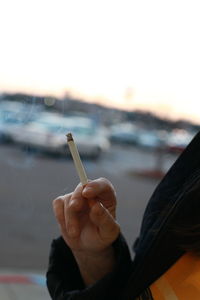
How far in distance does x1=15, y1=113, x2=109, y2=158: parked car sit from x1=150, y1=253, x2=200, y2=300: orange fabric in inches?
62.6

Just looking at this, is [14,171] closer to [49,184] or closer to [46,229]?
[49,184]

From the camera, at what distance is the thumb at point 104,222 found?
0.57 meters

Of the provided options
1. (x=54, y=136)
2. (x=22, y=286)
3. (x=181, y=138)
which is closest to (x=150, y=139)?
(x=181, y=138)

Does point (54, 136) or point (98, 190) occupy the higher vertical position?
point (98, 190)

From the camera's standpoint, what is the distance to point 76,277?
2.18ft

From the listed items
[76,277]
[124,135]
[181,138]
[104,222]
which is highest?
[104,222]

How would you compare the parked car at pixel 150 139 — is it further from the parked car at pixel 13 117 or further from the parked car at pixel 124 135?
the parked car at pixel 13 117

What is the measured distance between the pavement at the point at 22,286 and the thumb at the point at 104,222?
1.74 metres

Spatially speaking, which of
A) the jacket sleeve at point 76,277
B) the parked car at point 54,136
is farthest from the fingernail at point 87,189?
the parked car at point 54,136

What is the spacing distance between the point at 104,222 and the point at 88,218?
0.03 metres

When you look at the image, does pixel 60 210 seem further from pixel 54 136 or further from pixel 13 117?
pixel 54 136

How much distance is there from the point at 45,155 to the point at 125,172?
1209mm

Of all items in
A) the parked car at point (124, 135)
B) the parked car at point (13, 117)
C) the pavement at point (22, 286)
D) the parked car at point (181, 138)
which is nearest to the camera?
the parked car at point (13, 117)

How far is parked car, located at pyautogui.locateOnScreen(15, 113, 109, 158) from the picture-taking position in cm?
248
